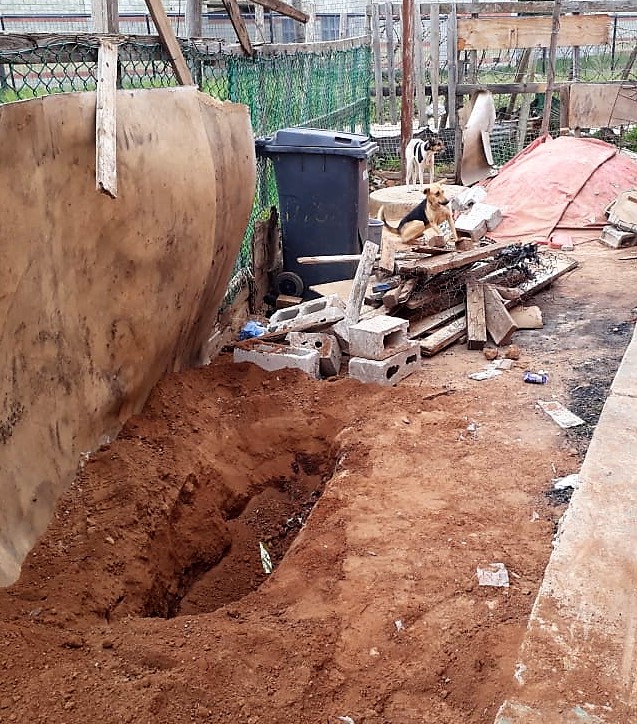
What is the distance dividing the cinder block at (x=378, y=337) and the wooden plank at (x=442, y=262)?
80 cm

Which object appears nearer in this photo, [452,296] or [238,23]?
[238,23]

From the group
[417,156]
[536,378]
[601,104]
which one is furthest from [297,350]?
[601,104]

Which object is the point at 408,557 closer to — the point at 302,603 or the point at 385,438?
the point at 302,603

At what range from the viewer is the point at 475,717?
106 inches

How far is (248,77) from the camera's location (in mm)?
7797

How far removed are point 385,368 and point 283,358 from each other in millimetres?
843

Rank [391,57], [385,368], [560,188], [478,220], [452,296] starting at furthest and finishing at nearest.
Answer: [391,57] → [560,188] → [478,220] → [452,296] → [385,368]

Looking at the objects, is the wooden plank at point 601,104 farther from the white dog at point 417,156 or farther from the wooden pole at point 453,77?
the white dog at point 417,156

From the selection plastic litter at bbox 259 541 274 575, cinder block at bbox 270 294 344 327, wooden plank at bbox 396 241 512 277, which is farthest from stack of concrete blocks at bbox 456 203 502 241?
A: plastic litter at bbox 259 541 274 575

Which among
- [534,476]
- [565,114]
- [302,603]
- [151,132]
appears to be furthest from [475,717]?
[565,114]

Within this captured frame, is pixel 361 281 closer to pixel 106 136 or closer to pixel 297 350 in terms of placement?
pixel 297 350

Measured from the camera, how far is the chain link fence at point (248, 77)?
4562 millimetres

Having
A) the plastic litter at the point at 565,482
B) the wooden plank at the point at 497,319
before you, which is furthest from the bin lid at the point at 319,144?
the plastic litter at the point at 565,482

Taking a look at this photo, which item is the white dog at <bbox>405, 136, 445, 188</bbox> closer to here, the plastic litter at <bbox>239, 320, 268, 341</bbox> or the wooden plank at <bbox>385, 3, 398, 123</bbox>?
the wooden plank at <bbox>385, 3, 398, 123</bbox>
